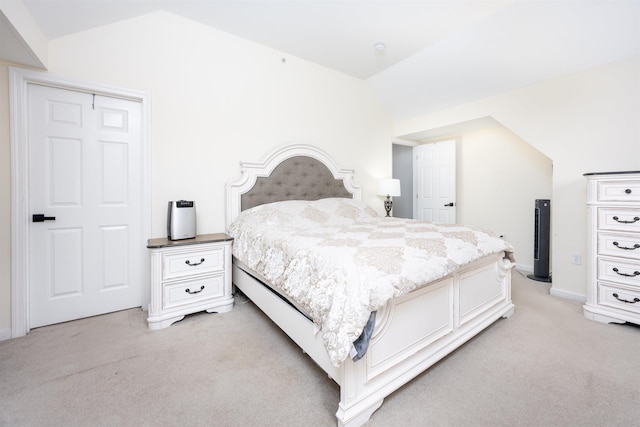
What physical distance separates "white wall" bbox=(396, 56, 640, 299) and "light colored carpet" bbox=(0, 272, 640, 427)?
35.2 inches

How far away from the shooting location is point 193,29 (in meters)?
2.69

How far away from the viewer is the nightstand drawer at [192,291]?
2.21 meters

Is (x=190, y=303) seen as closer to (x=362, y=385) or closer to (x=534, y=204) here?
(x=362, y=385)

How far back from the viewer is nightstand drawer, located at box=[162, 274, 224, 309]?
221 centimetres

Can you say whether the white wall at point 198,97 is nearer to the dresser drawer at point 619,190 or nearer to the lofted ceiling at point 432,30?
the lofted ceiling at point 432,30

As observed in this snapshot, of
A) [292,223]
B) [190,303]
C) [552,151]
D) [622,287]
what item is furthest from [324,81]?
[622,287]

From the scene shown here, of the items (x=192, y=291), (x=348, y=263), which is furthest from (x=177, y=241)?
(x=348, y=263)

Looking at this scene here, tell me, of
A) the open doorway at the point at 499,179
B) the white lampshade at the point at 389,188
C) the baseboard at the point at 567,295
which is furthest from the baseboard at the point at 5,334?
the open doorway at the point at 499,179

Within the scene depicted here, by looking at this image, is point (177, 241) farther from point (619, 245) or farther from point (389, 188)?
point (619, 245)

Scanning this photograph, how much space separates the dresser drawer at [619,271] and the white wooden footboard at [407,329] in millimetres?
829

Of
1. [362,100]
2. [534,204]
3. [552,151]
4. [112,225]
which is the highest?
[362,100]

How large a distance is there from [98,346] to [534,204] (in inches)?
192

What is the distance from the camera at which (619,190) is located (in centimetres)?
215

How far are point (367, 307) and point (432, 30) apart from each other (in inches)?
→ 116
